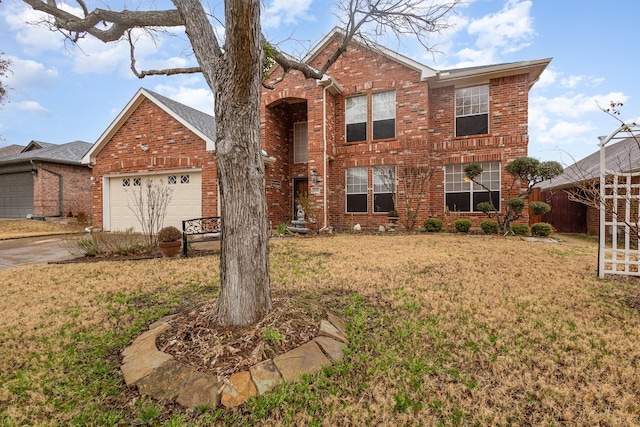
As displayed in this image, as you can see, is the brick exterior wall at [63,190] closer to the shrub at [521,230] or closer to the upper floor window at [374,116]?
the upper floor window at [374,116]

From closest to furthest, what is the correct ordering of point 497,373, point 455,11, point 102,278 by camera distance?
point 497,373, point 455,11, point 102,278

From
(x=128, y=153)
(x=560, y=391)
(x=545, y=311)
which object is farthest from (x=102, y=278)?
(x=128, y=153)

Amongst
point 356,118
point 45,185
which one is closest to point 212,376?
point 356,118

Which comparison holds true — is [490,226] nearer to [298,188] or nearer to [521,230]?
[521,230]

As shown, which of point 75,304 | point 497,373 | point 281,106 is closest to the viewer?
point 497,373

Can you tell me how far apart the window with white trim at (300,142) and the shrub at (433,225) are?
6.03 metres

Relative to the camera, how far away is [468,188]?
1087 cm

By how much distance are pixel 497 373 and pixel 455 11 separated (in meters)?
4.95

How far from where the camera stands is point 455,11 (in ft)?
14.9

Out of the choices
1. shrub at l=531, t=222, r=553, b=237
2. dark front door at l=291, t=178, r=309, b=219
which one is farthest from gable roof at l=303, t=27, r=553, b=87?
Result: shrub at l=531, t=222, r=553, b=237

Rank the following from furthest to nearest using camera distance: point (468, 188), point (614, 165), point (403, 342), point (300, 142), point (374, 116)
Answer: point (300, 142), point (374, 116), point (614, 165), point (468, 188), point (403, 342)

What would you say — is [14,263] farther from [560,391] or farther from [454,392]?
[560,391]

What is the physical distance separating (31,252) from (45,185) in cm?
996

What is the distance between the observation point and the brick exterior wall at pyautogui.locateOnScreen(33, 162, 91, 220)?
582 inches
